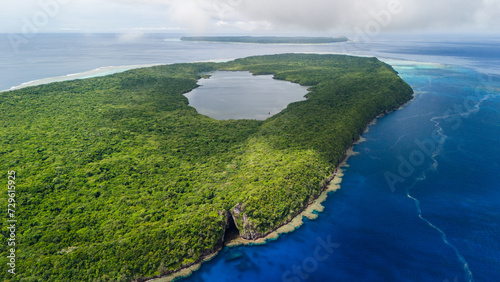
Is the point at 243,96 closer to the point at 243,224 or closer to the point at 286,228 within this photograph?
the point at 286,228

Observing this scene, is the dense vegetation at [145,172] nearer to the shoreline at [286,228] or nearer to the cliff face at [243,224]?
the cliff face at [243,224]

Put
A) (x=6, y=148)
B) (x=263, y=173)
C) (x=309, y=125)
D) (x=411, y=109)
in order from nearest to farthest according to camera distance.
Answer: (x=263, y=173)
(x=6, y=148)
(x=309, y=125)
(x=411, y=109)

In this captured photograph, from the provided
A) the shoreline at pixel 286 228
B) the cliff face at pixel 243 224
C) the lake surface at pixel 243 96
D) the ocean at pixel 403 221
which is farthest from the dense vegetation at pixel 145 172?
the lake surface at pixel 243 96

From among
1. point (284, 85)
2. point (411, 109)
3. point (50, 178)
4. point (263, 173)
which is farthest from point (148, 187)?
point (284, 85)

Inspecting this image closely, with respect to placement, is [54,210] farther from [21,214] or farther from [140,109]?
[140,109]

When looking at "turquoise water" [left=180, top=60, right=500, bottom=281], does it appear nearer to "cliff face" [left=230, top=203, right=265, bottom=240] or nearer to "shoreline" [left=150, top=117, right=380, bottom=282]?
"shoreline" [left=150, top=117, right=380, bottom=282]

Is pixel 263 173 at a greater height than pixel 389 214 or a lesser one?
greater

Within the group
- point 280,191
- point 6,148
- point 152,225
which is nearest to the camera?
point 152,225
